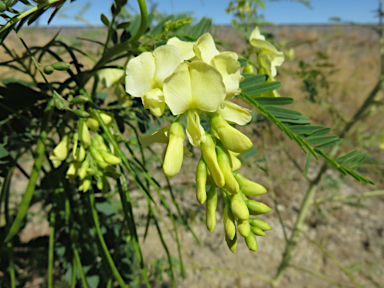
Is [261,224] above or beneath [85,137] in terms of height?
beneath

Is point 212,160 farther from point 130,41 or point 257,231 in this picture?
point 130,41

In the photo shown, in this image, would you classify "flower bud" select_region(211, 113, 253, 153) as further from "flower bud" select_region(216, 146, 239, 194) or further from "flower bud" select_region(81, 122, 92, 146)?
"flower bud" select_region(81, 122, 92, 146)

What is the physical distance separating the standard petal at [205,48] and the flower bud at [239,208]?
0.14 meters

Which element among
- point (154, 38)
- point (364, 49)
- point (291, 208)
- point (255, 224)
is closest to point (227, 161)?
point (255, 224)

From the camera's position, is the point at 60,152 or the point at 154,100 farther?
the point at 60,152

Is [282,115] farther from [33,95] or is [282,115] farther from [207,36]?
[33,95]

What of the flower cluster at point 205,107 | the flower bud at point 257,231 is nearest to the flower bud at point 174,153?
the flower cluster at point 205,107

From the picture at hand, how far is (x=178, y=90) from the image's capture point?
0.26m

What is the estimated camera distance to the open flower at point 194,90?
0.79ft

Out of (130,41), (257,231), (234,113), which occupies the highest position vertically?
(130,41)

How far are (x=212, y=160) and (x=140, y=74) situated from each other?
108 mm

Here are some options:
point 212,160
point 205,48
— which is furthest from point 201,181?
point 205,48

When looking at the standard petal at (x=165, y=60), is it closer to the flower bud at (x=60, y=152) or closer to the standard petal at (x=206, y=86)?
the standard petal at (x=206, y=86)

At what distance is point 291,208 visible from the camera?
2.46 metres
